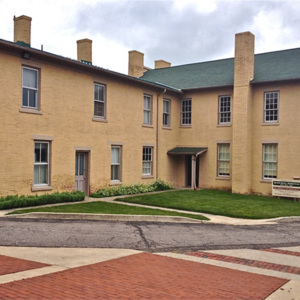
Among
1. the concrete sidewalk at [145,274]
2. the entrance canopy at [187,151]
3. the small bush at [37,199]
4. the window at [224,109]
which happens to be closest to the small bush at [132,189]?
the small bush at [37,199]

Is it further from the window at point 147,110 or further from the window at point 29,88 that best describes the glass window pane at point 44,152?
the window at point 147,110

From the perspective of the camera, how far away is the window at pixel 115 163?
22609 millimetres

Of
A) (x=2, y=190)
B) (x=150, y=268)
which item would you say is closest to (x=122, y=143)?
(x=2, y=190)

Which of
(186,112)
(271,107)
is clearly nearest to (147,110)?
(186,112)

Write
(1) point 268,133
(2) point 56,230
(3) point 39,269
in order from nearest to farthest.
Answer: (3) point 39,269 < (2) point 56,230 < (1) point 268,133

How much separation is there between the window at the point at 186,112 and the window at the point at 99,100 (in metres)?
7.60

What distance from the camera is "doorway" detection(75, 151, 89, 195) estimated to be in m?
20.6

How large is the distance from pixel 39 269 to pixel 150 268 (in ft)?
7.16

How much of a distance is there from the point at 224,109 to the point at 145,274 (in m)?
19.4

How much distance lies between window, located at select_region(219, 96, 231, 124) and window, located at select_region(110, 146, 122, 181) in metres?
7.25

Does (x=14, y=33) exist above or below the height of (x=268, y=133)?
above

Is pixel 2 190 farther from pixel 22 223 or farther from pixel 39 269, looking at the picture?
pixel 39 269

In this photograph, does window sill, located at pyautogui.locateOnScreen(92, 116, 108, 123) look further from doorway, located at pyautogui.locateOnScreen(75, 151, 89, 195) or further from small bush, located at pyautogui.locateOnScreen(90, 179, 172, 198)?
small bush, located at pyautogui.locateOnScreen(90, 179, 172, 198)

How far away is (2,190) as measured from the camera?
55.0 feet
